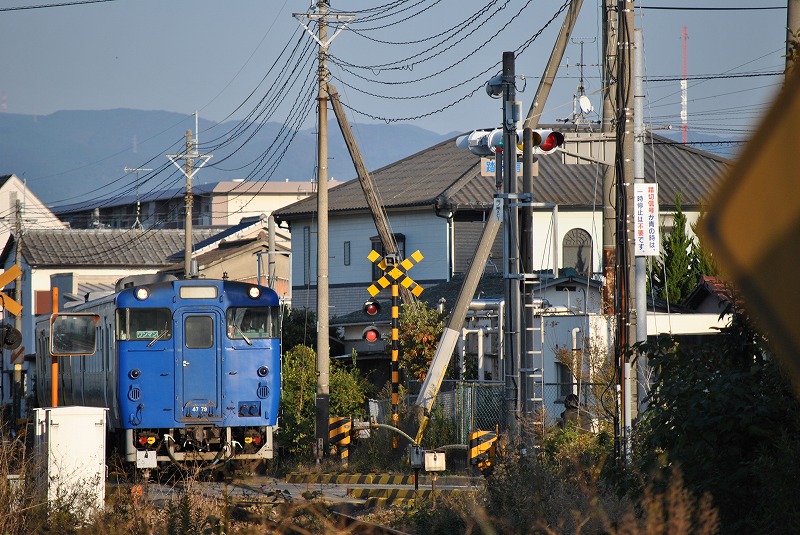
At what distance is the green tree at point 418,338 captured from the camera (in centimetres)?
2291

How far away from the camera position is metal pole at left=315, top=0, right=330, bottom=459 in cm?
2006

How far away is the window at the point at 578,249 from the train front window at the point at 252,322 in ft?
62.1

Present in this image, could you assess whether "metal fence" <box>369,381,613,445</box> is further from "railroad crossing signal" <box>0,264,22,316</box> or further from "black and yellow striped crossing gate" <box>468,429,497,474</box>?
"railroad crossing signal" <box>0,264,22,316</box>

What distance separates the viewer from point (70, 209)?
294 feet

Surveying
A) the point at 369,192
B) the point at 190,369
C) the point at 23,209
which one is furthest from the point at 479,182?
the point at 23,209


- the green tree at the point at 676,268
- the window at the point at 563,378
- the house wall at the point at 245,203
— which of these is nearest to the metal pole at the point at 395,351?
the window at the point at 563,378

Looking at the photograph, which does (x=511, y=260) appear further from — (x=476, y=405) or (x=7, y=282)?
(x=7, y=282)

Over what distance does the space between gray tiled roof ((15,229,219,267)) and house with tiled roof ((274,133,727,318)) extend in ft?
60.8

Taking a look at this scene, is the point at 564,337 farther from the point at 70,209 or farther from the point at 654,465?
the point at 70,209

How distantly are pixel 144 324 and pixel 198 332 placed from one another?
87 centimetres

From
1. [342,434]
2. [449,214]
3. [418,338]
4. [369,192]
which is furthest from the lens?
[449,214]

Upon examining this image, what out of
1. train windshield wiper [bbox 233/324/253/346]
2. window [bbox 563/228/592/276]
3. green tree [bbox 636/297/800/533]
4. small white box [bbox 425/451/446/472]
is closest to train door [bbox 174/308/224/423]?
train windshield wiper [bbox 233/324/253/346]

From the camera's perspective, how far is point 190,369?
661 inches

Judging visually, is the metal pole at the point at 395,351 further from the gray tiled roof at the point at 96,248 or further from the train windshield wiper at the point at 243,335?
the gray tiled roof at the point at 96,248
